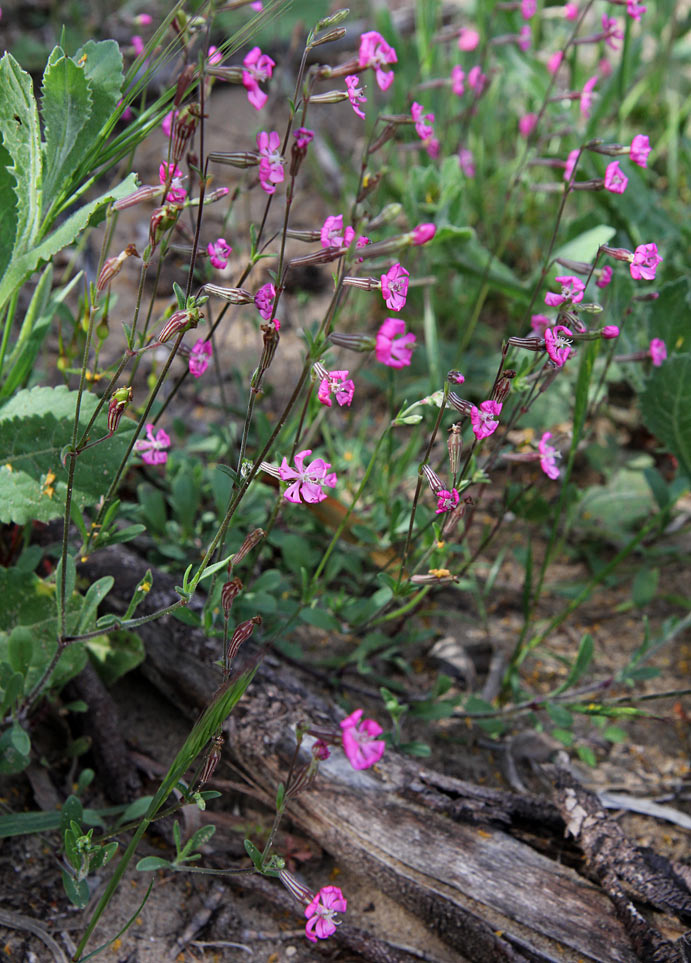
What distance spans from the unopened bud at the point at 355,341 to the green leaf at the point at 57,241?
523 millimetres

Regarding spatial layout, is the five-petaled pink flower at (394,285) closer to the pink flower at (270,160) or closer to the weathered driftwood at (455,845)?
the pink flower at (270,160)

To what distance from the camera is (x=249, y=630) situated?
1.35m

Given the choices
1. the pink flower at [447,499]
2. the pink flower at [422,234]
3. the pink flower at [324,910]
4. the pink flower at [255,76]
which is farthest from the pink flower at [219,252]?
the pink flower at [324,910]

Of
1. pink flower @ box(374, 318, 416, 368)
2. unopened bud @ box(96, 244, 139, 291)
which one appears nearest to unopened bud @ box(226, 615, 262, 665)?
pink flower @ box(374, 318, 416, 368)

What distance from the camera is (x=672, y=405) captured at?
2422mm

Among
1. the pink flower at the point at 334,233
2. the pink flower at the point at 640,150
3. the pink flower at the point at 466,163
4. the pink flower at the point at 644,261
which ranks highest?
the pink flower at the point at 640,150

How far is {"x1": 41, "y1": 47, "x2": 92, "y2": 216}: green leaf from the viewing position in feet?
5.01

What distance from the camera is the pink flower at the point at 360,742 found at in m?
1.22

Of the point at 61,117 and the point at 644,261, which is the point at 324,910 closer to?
the point at 644,261

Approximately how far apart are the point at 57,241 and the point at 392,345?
24.9 inches

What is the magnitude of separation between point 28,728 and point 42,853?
25cm

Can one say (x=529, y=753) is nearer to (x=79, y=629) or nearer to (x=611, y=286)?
(x=79, y=629)

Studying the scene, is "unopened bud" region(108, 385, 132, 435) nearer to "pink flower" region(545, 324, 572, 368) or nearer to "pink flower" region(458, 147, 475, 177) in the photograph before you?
"pink flower" region(545, 324, 572, 368)

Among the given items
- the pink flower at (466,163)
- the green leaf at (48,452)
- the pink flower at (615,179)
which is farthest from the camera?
the pink flower at (466,163)
